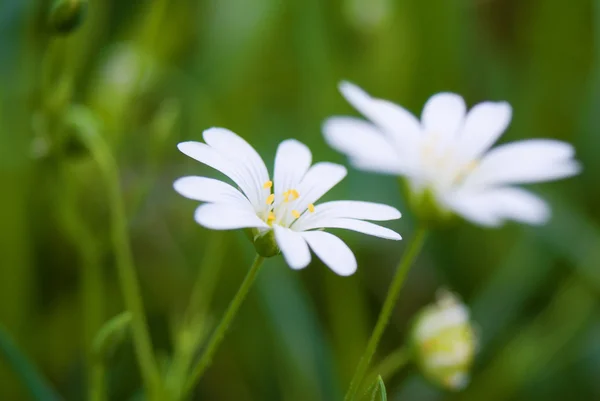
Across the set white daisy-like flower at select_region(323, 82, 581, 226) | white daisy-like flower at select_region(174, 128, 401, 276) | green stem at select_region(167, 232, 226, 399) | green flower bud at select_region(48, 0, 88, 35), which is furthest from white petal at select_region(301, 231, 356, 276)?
green flower bud at select_region(48, 0, 88, 35)

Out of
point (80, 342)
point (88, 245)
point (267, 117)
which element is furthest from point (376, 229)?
point (267, 117)

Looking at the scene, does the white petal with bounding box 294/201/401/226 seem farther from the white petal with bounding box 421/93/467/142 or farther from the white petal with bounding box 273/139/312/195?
the white petal with bounding box 421/93/467/142

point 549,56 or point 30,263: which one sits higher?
point 549,56

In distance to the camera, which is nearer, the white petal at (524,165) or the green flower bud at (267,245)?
the green flower bud at (267,245)

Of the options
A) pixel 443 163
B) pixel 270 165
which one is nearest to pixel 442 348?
pixel 443 163

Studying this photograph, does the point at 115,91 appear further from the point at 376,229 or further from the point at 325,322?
the point at 376,229

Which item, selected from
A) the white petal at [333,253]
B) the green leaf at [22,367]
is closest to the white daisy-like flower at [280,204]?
the white petal at [333,253]

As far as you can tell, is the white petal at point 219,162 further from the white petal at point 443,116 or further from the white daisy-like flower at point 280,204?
the white petal at point 443,116

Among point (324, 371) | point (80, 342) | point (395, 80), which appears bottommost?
point (80, 342)
